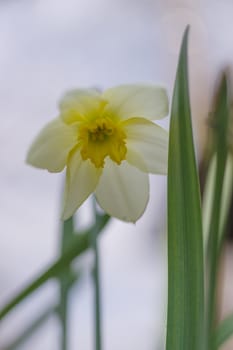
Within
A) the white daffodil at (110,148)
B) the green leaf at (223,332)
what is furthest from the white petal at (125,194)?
the green leaf at (223,332)

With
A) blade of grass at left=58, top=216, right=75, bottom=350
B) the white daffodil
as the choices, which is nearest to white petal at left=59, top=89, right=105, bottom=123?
the white daffodil

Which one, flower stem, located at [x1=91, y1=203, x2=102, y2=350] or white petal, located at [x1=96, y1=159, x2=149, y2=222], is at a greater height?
white petal, located at [x1=96, y1=159, x2=149, y2=222]

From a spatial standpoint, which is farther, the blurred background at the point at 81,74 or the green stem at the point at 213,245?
the blurred background at the point at 81,74

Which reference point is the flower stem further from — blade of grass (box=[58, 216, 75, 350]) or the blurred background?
the blurred background

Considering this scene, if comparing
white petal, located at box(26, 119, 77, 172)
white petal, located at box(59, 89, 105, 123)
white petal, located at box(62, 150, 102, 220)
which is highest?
white petal, located at box(59, 89, 105, 123)

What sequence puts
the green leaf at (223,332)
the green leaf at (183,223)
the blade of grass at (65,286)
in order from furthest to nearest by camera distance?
the blade of grass at (65,286)
the green leaf at (223,332)
the green leaf at (183,223)

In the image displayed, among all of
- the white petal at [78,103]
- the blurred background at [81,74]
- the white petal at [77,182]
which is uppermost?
the white petal at [78,103]

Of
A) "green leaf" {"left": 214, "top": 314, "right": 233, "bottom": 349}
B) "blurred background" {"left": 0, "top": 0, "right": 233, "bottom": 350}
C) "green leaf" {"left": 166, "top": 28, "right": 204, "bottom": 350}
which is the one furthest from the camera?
"blurred background" {"left": 0, "top": 0, "right": 233, "bottom": 350}

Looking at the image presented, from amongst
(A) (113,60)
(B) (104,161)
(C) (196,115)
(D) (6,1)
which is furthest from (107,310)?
(B) (104,161)

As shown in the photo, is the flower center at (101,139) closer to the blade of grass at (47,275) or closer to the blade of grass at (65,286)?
the blade of grass at (47,275)
